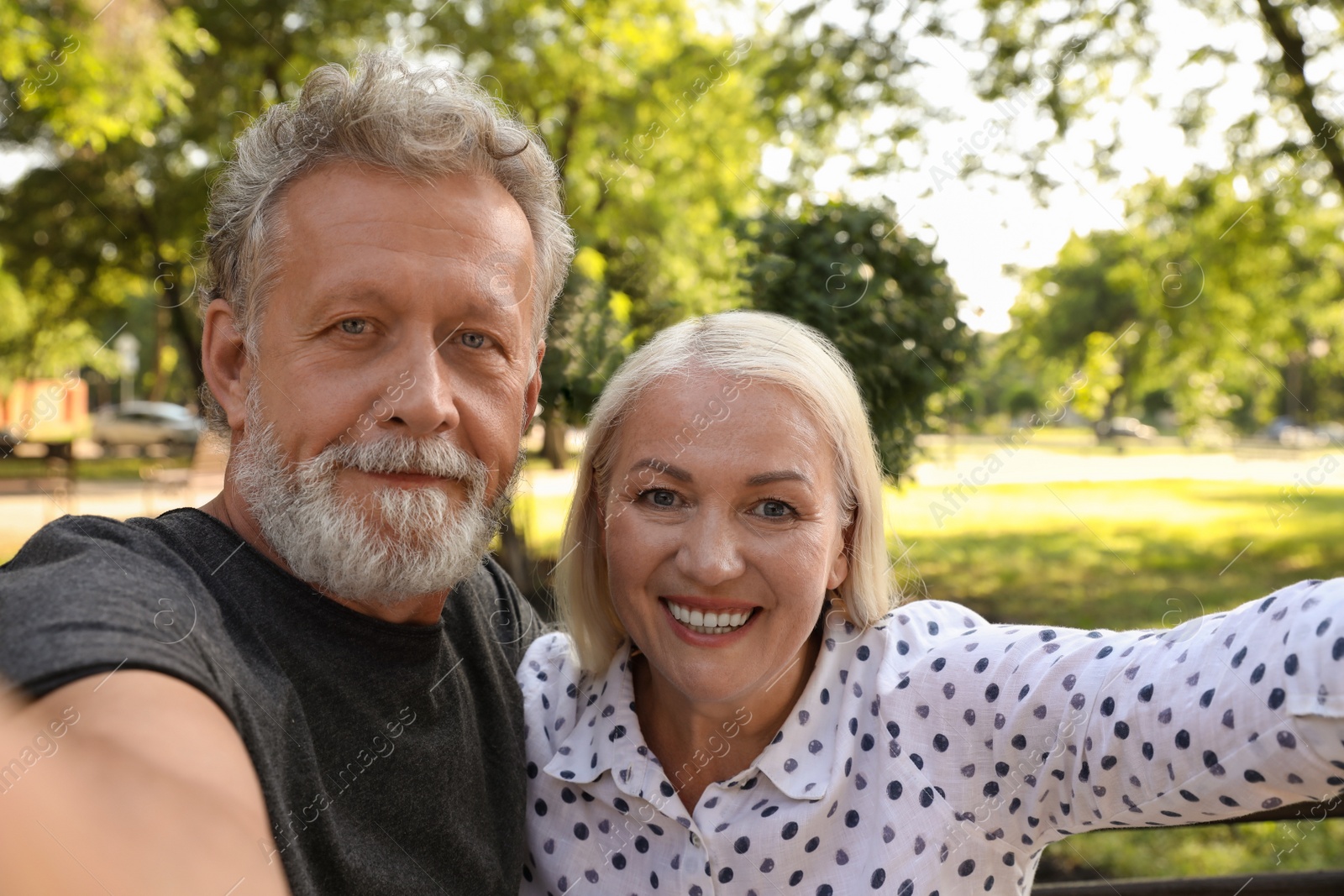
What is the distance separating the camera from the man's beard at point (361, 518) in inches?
72.7

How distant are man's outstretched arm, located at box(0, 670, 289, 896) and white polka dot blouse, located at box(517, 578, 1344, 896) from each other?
904 mm

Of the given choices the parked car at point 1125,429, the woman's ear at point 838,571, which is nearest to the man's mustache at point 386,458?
the woman's ear at point 838,571

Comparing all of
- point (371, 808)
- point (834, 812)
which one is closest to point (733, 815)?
point (834, 812)

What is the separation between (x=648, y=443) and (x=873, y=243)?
6.94 ft

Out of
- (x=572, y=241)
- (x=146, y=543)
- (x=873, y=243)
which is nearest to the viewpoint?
(x=146, y=543)

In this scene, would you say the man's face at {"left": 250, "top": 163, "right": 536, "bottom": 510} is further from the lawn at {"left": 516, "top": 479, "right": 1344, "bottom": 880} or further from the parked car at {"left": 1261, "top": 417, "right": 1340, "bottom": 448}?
the parked car at {"left": 1261, "top": 417, "right": 1340, "bottom": 448}

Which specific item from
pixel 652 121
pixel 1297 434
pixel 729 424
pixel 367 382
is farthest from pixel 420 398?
pixel 1297 434

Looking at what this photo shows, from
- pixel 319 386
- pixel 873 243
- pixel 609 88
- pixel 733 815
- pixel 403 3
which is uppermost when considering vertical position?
pixel 319 386

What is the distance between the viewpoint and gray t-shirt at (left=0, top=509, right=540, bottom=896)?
1318mm

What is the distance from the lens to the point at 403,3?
10898 mm

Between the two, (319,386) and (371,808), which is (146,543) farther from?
(371,808)

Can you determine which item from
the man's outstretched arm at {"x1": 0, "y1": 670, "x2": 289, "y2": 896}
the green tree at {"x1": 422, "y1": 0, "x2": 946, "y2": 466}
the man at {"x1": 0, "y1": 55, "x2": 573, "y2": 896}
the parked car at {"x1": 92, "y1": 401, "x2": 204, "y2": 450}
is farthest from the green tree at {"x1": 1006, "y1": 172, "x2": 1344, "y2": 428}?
the parked car at {"x1": 92, "y1": 401, "x2": 204, "y2": 450}

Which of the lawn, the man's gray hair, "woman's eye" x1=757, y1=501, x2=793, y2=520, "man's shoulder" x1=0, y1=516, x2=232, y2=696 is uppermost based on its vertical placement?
the man's gray hair

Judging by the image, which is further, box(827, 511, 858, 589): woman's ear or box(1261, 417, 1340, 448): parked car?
box(1261, 417, 1340, 448): parked car
